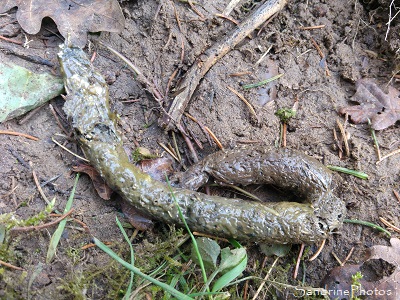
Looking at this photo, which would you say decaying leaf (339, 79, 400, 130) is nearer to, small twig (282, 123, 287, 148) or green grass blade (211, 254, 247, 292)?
small twig (282, 123, 287, 148)

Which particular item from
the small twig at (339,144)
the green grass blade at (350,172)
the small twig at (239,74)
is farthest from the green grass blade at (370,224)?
the small twig at (239,74)

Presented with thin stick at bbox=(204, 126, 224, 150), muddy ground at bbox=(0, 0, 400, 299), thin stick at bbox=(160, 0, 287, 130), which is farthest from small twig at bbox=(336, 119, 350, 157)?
thin stick at bbox=(160, 0, 287, 130)

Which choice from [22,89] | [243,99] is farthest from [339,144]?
[22,89]

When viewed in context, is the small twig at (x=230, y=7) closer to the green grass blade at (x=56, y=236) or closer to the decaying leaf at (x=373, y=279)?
the green grass blade at (x=56, y=236)

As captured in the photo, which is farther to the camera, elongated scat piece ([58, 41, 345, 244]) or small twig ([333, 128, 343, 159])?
small twig ([333, 128, 343, 159])

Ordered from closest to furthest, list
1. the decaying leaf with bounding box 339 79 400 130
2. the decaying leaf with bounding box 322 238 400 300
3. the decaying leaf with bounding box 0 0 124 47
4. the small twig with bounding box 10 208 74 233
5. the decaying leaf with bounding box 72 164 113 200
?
the small twig with bounding box 10 208 74 233 → the decaying leaf with bounding box 322 238 400 300 → the decaying leaf with bounding box 72 164 113 200 → the decaying leaf with bounding box 0 0 124 47 → the decaying leaf with bounding box 339 79 400 130

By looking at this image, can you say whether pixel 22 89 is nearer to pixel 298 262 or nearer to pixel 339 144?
pixel 298 262
